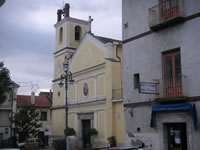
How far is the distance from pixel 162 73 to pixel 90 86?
44.5 ft

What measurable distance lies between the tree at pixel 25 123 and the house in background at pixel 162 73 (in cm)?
1942

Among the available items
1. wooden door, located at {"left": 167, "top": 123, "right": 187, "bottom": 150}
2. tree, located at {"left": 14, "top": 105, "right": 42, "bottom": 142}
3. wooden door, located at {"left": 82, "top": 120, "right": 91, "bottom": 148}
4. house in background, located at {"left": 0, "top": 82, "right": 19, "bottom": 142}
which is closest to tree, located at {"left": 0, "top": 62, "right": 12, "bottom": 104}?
tree, located at {"left": 14, "top": 105, "right": 42, "bottom": 142}

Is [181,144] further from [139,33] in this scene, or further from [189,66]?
[139,33]

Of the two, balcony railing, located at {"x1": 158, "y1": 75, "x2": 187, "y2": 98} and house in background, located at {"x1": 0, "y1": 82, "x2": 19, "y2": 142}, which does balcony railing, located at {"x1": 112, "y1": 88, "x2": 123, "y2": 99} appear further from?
house in background, located at {"x1": 0, "y1": 82, "x2": 19, "y2": 142}

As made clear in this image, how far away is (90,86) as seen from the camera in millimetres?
28922

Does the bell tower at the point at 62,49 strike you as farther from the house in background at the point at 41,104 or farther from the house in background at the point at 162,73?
the house in background at the point at 162,73

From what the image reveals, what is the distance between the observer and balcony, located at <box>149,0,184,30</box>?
1498 centimetres

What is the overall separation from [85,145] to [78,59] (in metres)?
8.65

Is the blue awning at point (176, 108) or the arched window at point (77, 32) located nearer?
the blue awning at point (176, 108)

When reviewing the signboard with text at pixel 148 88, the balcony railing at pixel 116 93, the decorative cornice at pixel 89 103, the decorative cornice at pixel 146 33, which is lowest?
the decorative cornice at pixel 89 103

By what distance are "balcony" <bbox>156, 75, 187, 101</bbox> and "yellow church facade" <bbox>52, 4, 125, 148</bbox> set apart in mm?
8826

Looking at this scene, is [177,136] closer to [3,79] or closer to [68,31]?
[3,79]

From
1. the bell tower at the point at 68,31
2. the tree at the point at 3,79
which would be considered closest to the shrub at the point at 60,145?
the tree at the point at 3,79

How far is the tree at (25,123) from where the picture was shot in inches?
1359
